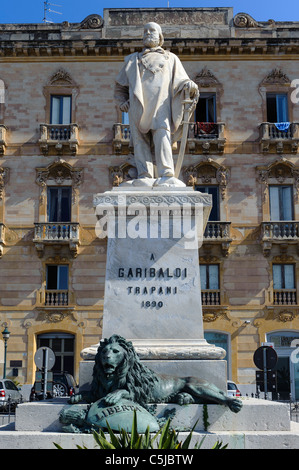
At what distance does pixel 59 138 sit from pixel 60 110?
4.98ft

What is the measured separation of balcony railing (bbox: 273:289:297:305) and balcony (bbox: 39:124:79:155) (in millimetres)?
11652

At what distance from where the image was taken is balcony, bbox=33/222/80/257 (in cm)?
2878

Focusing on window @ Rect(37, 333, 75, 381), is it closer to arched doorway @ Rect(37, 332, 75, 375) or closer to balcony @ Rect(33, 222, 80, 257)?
arched doorway @ Rect(37, 332, 75, 375)

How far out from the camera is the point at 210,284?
29.0 metres

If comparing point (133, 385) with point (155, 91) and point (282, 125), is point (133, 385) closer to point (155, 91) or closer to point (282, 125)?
point (155, 91)

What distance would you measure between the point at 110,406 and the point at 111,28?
27.9m

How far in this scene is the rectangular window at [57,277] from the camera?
2920 centimetres

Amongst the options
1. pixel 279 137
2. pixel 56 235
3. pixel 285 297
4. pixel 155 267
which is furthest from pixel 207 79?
pixel 155 267

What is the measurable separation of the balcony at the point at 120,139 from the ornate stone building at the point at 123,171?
11 centimetres

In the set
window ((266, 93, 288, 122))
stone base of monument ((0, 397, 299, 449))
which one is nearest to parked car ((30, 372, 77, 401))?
window ((266, 93, 288, 122))

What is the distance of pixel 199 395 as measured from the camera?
648cm

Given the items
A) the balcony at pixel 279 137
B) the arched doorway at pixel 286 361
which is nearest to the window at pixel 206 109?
the balcony at pixel 279 137

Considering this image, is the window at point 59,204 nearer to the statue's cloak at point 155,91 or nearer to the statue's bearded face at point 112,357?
the statue's cloak at point 155,91
